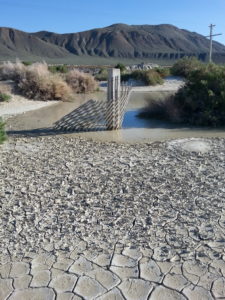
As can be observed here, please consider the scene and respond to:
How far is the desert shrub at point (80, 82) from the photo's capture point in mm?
26734

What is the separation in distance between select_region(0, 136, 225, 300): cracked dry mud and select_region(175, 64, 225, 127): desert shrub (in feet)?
19.2

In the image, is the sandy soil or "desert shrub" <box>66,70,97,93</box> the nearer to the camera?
the sandy soil

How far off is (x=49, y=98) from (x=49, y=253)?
728 inches

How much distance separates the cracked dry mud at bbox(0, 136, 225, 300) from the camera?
367cm

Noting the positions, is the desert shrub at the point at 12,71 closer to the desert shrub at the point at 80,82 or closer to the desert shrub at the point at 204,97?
the desert shrub at the point at 80,82

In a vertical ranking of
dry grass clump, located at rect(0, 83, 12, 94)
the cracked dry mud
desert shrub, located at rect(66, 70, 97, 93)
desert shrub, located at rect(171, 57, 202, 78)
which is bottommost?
the cracked dry mud

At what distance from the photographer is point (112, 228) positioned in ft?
15.7

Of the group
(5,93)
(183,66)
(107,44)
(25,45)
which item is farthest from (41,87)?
(107,44)

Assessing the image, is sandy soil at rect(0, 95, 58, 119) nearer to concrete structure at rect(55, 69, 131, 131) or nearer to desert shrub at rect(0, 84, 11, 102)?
desert shrub at rect(0, 84, 11, 102)

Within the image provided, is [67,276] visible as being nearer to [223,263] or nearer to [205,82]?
[223,263]

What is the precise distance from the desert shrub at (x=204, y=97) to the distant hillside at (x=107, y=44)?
9357 cm

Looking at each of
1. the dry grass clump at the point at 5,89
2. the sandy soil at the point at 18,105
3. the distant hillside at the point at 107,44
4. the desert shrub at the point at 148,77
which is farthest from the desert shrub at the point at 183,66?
the distant hillside at the point at 107,44

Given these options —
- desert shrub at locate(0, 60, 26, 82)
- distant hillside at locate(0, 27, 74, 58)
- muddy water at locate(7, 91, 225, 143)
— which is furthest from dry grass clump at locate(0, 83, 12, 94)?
distant hillside at locate(0, 27, 74, 58)

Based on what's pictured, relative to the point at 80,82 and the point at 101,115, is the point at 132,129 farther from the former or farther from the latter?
the point at 80,82
